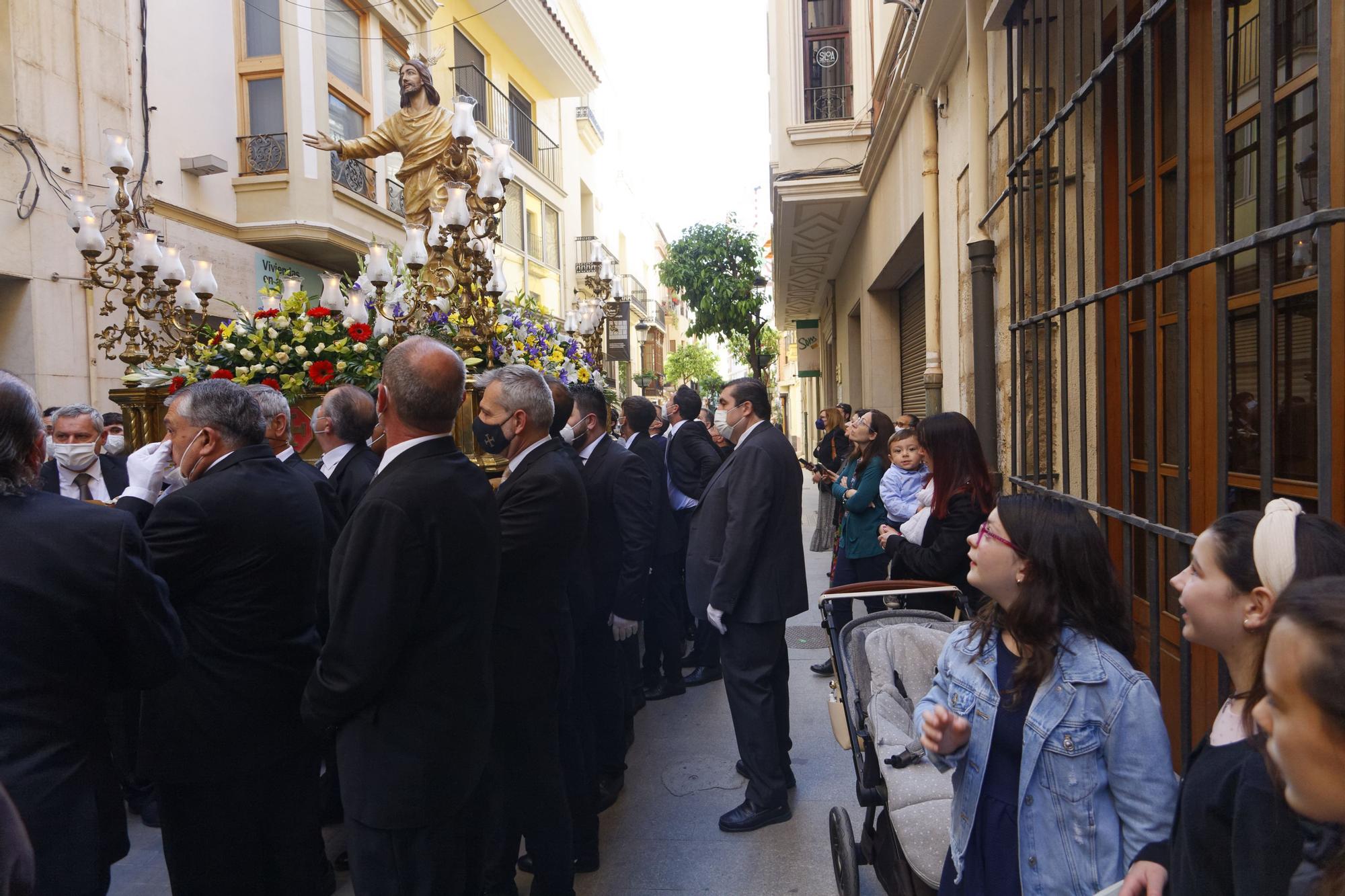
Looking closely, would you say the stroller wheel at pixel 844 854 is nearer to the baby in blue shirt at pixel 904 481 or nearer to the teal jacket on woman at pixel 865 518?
the baby in blue shirt at pixel 904 481

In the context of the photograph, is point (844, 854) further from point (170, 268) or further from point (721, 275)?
point (721, 275)

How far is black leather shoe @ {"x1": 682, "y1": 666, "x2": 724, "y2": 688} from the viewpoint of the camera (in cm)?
626

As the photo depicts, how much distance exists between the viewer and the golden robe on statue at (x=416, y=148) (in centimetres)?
625

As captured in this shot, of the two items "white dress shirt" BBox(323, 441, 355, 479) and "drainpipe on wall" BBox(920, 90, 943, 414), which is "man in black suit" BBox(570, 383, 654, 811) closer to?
"white dress shirt" BBox(323, 441, 355, 479)

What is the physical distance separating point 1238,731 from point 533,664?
223 centimetres

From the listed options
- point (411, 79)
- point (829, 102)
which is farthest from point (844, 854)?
point (829, 102)

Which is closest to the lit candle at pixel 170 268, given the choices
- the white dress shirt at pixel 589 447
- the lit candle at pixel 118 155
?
the lit candle at pixel 118 155

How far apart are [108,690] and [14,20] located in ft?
29.9

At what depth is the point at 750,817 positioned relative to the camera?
3871mm

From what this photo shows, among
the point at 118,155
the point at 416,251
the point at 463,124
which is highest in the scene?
the point at 463,124

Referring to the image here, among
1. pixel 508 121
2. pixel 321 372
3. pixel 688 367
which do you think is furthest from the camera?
pixel 688 367

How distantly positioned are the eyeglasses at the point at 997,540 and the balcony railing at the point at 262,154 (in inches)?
484

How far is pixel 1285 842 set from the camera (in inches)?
50.3

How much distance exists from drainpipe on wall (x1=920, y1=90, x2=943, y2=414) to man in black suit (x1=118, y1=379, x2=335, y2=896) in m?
4.98
